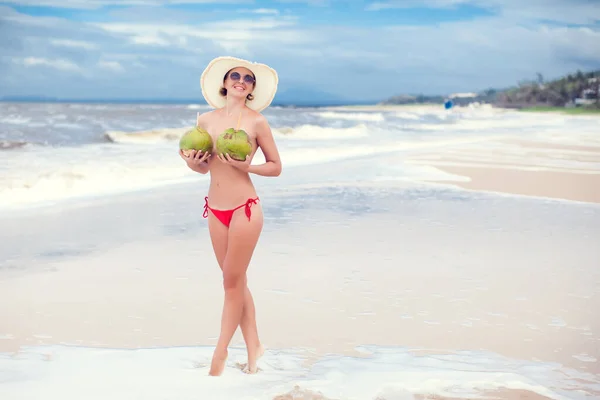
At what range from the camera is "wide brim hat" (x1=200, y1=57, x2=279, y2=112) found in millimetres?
3334

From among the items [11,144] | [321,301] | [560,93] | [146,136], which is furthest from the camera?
[560,93]

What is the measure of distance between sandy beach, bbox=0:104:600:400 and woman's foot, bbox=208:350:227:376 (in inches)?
1.7

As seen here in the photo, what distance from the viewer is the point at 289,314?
441 centimetres

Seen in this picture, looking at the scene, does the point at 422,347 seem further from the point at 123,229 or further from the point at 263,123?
the point at 123,229

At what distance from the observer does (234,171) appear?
10.8 ft

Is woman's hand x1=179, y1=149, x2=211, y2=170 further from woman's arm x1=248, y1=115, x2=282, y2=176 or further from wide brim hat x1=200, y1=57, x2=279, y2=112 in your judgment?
wide brim hat x1=200, y1=57, x2=279, y2=112

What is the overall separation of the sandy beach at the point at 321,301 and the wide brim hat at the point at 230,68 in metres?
1.23

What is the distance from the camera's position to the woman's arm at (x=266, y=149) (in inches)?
130

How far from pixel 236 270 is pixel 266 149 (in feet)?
1.80

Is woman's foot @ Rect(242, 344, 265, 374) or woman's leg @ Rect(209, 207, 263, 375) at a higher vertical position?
woman's leg @ Rect(209, 207, 263, 375)

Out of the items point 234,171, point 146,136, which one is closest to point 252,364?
point 234,171

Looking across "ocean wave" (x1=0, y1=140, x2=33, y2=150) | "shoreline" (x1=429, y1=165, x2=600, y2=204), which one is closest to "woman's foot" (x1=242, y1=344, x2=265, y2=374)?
"shoreline" (x1=429, y1=165, x2=600, y2=204)

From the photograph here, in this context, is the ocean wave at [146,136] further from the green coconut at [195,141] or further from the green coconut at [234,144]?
the green coconut at [234,144]

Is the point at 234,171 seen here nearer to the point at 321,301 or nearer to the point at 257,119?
the point at 257,119
